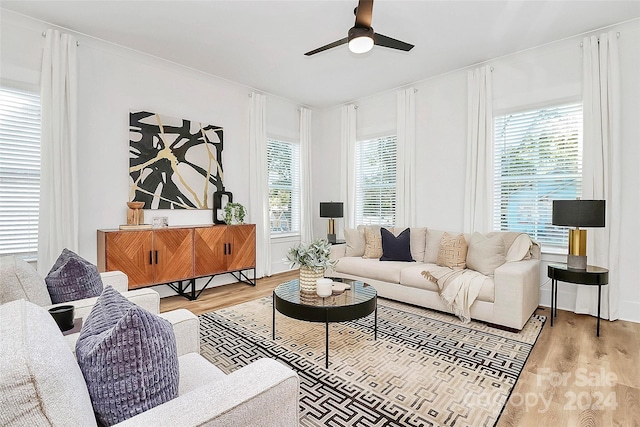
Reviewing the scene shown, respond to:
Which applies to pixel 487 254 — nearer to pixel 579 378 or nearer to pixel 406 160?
pixel 579 378

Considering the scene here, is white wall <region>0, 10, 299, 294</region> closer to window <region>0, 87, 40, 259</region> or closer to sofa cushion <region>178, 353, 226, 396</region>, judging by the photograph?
window <region>0, 87, 40, 259</region>

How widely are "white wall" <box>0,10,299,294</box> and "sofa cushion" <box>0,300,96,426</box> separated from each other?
3488mm

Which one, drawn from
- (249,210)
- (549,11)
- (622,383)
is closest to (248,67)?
(249,210)

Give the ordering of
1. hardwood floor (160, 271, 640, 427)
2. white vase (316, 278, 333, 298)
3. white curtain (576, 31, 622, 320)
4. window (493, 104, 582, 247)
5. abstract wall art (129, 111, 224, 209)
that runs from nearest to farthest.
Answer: hardwood floor (160, 271, 640, 427)
white vase (316, 278, 333, 298)
white curtain (576, 31, 622, 320)
window (493, 104, 582, 247)
abstract wall art (129, 111, 224, 209)

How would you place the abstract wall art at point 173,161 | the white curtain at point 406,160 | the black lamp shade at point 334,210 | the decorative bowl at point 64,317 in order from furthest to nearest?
the black lamp shade at point 334,210
the white curtain at point 406,160
the abstract wall art at point 173,161
the decorative bowl at point 64,317

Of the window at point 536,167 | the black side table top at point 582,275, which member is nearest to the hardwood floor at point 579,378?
the black side table top at point 582,275

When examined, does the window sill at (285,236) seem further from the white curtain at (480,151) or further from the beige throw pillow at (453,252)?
the white curtain at (480,151)

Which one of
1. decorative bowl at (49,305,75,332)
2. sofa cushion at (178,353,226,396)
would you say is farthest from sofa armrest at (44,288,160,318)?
sofa cushion at (178,353,226,396)

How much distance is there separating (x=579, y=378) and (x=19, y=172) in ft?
17.5

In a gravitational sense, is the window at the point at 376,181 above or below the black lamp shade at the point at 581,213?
above

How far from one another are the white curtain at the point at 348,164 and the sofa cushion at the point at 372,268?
5.10 feet

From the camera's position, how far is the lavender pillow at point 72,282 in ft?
6.78

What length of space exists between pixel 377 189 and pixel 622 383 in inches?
157

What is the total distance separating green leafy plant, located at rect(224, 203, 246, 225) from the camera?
4797mm
